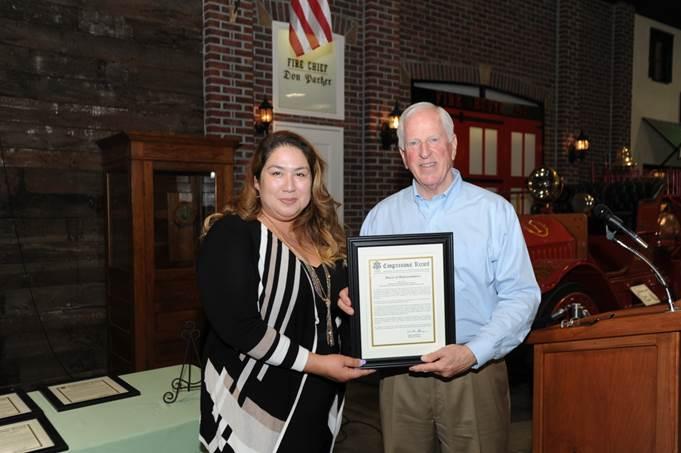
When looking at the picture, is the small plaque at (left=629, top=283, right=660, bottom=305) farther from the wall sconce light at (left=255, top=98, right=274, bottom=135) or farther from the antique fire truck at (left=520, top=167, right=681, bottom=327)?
the wall sconce light at (left=255, top=98, right=274, bottom=135)

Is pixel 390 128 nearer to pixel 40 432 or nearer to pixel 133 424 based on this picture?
pixel 133 424

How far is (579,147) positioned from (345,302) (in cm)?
898

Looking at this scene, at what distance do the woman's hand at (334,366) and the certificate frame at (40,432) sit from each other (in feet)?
2.83

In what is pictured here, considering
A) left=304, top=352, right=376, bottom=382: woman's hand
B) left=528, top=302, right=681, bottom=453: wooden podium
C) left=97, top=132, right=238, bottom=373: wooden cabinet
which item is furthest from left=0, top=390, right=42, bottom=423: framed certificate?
left=97, top=132, right=238, bottom=373: wooden cabinet

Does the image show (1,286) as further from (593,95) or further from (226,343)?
(593,95)

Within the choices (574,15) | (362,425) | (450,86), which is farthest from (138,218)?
(574,15)

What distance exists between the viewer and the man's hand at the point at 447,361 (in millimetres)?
1762

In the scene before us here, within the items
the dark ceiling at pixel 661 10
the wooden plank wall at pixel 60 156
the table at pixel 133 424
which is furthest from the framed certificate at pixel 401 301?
the dark ceiling at pixel 661 10

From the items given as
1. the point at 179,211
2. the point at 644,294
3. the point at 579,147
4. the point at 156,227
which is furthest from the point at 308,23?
the point at 579,147

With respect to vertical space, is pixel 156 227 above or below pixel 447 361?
above

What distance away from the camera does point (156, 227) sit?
4500mm

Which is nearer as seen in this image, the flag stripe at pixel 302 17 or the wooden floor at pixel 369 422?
the wooden floor at pixel 369 422

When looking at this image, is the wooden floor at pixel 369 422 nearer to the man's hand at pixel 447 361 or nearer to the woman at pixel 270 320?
the woman at pixel 270 320

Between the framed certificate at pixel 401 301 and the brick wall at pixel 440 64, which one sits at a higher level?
the brick wall at pixel 440 64
